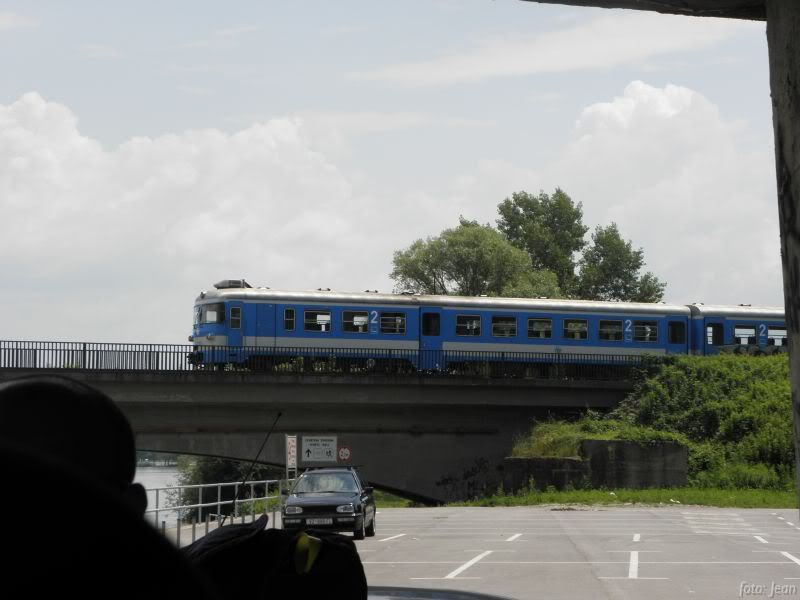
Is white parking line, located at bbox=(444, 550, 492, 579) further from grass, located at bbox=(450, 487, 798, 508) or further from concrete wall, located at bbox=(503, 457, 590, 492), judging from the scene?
concrete wall, located at bbox=(503, 457, 590, 492)

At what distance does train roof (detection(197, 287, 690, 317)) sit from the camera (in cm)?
4831

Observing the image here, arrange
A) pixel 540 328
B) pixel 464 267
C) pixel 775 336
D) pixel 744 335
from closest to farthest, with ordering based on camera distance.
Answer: pixel 540 328 → pixel 744 335 → pixel 775 336 → pixel 464 267

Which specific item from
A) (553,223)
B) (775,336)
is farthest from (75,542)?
(553,223)

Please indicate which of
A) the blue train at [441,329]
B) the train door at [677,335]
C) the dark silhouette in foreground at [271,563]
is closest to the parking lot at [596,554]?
the dark silhouette in foreground at [271,563]

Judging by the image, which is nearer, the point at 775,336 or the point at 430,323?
the point at 430,323

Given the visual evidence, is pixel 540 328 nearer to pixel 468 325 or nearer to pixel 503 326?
pixel 503 326

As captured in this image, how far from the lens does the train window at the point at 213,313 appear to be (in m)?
48.2

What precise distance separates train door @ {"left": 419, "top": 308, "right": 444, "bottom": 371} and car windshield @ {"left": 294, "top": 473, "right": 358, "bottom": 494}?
2348 centimetres

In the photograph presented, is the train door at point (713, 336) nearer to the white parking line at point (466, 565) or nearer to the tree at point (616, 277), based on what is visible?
the white parking line at point (466, 565)

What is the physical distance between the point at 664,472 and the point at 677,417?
572 centimetres

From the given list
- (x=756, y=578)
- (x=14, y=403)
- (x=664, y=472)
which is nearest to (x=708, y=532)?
(x=756, y=578)

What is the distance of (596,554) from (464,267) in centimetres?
6914

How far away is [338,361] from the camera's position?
49.7 metres

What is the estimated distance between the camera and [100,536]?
694 millimetres
